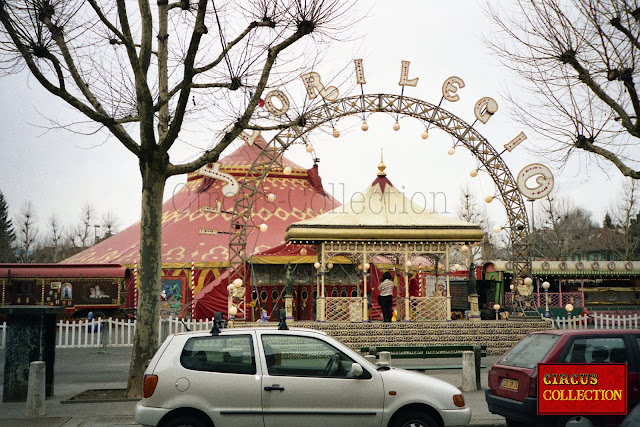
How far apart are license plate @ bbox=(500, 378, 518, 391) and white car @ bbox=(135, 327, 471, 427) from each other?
928 mm

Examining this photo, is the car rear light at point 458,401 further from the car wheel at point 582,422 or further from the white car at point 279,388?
the car wheel at point 582,422

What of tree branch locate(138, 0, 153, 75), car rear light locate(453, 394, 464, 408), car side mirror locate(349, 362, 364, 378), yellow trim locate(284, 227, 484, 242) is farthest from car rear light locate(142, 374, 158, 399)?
yellow trim locate(284, 227, 484, 242)

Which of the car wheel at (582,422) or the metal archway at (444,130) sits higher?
the metal archway at (444,130)

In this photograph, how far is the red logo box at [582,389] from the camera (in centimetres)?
631

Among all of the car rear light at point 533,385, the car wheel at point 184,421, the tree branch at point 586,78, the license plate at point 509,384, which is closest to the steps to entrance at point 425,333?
the tree branch at point 586,78

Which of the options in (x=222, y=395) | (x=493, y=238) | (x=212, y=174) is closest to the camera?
(x=222, y=395)

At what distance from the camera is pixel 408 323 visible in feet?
61.4

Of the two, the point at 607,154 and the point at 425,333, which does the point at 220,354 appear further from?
the point at 425,333

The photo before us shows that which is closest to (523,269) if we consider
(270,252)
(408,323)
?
(408,323)

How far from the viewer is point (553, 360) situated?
712 cm

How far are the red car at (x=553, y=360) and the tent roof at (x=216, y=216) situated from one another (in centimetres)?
1879

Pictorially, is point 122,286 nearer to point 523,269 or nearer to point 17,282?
point 17,282

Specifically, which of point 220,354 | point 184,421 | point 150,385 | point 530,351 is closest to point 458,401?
point 530,351

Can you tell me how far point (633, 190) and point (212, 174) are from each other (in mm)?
32858
